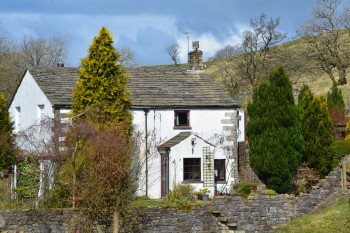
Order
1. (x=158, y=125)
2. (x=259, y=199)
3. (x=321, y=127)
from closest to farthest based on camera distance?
(x=259, y=199)
(x=321, y=127)
(x=158, y=125)

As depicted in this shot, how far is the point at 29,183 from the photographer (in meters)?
24.5

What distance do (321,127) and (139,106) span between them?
8830 millimetres

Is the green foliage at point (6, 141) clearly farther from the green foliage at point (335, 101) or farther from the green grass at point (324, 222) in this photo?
the green foliage at point (335, 101)

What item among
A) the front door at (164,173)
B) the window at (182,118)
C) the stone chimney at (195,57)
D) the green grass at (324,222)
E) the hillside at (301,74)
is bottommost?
the green grass at (324,222)

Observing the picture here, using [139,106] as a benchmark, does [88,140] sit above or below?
below

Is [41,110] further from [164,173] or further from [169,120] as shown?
[164,173]

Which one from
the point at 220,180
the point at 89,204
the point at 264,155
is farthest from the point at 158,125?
the point at 89,204

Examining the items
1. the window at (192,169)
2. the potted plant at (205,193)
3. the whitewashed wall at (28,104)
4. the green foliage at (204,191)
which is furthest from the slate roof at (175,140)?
the whitewashed wall at (28,104)

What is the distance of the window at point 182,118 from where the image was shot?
118 feet

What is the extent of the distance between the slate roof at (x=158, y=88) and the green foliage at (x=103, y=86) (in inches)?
106

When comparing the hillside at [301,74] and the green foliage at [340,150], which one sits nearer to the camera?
the green foliage at [340,150]

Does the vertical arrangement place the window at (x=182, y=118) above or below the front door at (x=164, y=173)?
above

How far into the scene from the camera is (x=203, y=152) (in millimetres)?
34500

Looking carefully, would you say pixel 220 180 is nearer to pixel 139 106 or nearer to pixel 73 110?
pixel 139 106
